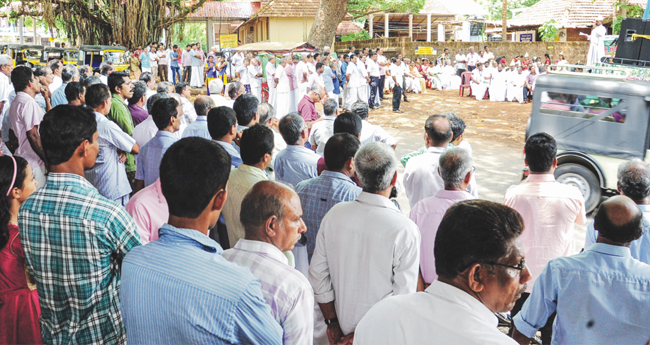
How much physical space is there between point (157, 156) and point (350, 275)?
236cm

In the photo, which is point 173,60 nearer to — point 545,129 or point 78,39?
point 78,39

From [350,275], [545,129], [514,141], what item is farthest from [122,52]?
[350,275]

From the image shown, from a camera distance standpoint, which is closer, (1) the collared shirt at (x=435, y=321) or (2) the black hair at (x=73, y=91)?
(1) the collared shirt at (x=435, y=321)

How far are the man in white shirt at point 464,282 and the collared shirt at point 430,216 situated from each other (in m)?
1.57

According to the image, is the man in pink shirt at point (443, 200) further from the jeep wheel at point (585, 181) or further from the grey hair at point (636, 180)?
the jeep wheel at point (585, 181)

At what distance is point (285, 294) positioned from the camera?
1974 millimetres

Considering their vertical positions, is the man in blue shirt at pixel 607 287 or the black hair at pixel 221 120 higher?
the black hair at pixel 221 120

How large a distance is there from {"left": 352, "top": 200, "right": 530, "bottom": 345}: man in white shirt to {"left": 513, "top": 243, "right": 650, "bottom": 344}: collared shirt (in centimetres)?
94

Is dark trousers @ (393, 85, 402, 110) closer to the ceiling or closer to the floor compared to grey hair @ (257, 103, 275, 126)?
closer to the floor

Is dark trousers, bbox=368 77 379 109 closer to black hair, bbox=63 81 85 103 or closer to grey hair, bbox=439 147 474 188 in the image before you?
black hair, bbox=63 81 85 103

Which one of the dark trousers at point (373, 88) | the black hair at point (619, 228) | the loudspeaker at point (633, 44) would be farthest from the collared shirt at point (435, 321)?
the dark trousers at point (373, 88)

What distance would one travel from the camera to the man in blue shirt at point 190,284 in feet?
5.34

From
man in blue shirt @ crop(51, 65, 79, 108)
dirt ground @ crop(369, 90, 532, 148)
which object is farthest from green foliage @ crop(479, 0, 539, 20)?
man in blue shirt @ crop(51, 65, 79, 108)

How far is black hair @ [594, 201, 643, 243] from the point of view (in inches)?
91.3
